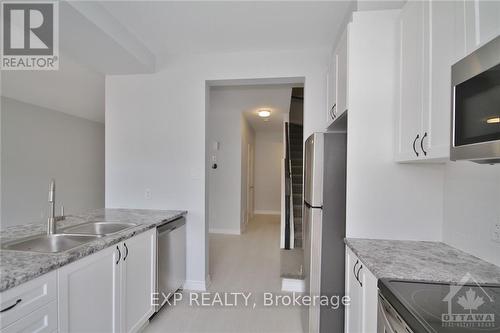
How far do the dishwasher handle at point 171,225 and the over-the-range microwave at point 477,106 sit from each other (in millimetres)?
2172

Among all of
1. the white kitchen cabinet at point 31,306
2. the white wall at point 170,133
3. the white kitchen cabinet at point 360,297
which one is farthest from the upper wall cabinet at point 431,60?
the white kitchen cabinet at point 31,306

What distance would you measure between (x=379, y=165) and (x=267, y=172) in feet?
20.6

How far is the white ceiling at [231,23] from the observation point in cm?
193

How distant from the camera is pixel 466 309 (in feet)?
2.75

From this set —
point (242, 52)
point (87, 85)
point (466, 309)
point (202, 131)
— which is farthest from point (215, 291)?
point (87, 85)

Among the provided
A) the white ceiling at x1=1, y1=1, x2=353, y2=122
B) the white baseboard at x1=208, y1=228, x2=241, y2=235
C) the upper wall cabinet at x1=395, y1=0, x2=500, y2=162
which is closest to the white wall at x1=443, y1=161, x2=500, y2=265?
the upper wall cabinet at x1=395, y1=0, x2=500, y2=162

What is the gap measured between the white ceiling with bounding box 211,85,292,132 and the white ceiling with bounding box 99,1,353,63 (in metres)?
0.96

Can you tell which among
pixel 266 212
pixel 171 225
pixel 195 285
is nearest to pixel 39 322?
pixel 171 225

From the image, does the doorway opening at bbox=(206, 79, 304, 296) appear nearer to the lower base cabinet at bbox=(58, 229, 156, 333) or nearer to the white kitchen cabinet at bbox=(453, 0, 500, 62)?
the lower base cabinet at bbox=(58, 229, 156, 333)

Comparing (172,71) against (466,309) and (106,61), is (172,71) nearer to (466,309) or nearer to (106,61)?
(106,61)

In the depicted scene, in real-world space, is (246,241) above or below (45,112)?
below

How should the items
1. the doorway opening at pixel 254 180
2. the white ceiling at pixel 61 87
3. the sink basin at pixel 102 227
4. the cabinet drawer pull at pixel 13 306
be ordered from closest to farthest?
the cabinet drawer pull at pixel 13 306 → the sink basin at pixel 102 227 → the white ceiling at pixel 61 87 → the doorway opening at pixel 254 180

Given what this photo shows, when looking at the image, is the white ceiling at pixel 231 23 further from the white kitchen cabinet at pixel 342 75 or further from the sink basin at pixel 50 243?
the sink basin at pixel 50 243

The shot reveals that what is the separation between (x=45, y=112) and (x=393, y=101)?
16.6ft
